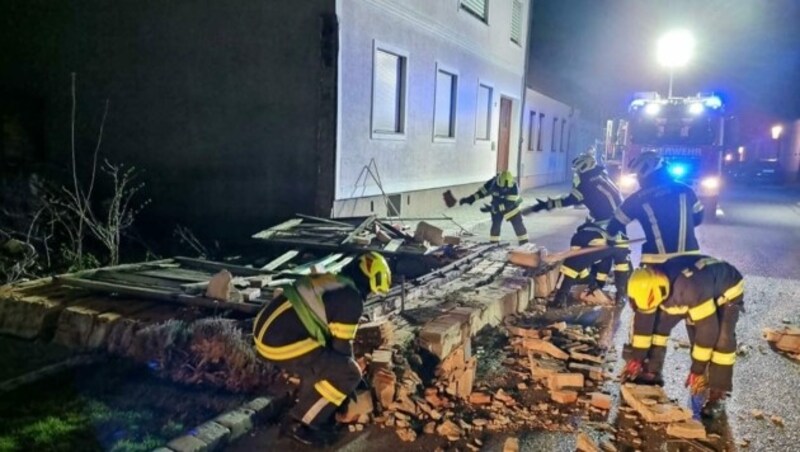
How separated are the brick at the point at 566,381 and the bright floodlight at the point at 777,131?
135ft

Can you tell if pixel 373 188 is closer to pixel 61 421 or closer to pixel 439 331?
pixel 439 331

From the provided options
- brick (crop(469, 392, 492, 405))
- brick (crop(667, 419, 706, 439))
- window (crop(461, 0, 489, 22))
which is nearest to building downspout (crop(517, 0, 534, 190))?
window (crop(461, 0, 489, 22))

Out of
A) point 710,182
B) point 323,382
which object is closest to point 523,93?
point 710,182

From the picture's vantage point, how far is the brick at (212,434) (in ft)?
11.6

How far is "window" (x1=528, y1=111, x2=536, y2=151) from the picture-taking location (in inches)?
856

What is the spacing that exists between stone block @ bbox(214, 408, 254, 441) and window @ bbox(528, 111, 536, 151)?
19.1 meters

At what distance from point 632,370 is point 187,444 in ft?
11.0

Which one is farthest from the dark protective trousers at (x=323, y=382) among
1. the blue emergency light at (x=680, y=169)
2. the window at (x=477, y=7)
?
the blue emergency light at (x=680, y=169)

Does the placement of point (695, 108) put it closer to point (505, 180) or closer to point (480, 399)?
point (505, 180)

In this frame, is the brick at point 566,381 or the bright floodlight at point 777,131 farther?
the bright floodlight at point 777,131

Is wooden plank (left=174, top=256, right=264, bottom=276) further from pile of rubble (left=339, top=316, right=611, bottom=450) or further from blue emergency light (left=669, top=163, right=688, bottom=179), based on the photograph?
blue emergency light (left=669, top=163, right=688, bottom=179)

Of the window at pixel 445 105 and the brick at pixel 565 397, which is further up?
the window at pixel 445 105

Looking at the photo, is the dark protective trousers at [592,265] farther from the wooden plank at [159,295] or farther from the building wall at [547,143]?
the building wall at [547,143]

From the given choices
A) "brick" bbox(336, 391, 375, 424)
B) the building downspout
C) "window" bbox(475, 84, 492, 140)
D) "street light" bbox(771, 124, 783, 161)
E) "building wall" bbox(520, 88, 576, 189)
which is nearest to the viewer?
"brick" bbox(336, 391, 375, 424)
